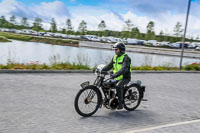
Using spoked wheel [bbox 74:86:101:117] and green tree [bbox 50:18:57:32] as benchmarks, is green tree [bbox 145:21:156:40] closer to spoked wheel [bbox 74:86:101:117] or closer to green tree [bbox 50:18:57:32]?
green tree [bbox 50:18:57:32]

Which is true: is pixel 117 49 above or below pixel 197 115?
above

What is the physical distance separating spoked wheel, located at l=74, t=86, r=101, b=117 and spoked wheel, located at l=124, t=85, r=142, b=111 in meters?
0.94

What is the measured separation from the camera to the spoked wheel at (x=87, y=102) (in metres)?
5.34

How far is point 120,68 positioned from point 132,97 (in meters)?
1.13

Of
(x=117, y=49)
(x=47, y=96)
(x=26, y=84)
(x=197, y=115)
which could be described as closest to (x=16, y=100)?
(x=47, y=96)

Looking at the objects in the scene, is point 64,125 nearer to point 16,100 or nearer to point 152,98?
point 16,100

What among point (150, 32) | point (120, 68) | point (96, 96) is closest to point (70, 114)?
point (96, 96)

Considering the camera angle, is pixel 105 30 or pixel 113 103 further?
pixel 105 30

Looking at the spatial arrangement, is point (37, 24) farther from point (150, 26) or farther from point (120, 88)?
point (120, 88)

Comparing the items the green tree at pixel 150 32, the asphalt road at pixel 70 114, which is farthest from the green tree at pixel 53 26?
the asphalt road at pixel 70 114

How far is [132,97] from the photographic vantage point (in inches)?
250

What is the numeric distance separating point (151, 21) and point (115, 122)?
84.9m

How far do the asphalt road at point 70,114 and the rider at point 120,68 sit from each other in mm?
742

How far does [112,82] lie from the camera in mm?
5559
